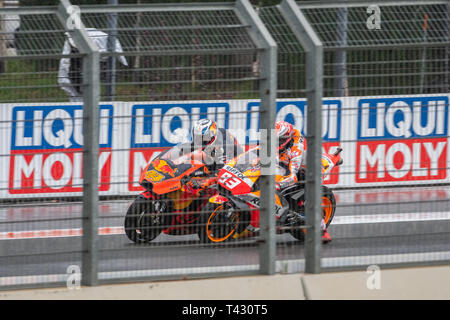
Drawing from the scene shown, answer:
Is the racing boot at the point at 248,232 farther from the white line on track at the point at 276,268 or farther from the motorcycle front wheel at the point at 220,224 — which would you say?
the white line on track at the point at 276,268

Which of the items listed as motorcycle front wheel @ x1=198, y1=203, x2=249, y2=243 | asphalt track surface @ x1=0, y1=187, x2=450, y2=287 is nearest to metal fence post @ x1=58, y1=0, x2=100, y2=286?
asphalt track surface @ x1=0, y1=187, x2=450, y2=287

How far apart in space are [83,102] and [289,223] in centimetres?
376

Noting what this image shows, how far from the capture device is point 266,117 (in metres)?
6.27

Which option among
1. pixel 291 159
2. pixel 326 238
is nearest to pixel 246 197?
pixel 291 159

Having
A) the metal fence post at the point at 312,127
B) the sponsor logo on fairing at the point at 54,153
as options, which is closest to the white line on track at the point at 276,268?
the metal fence post at the point at 312,127

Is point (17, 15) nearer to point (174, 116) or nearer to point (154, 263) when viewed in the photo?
point (174, 116)

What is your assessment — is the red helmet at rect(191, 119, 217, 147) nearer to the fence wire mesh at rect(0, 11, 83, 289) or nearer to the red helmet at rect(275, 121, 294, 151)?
the red helmet at rect(275, 121, 294, 151)

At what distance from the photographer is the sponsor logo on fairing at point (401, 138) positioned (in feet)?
21.8

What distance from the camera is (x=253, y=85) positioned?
21.0ft

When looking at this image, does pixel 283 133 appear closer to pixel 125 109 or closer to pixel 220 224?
pixel 220 224

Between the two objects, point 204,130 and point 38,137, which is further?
point 204,130

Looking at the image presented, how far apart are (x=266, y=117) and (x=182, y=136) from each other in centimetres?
83
